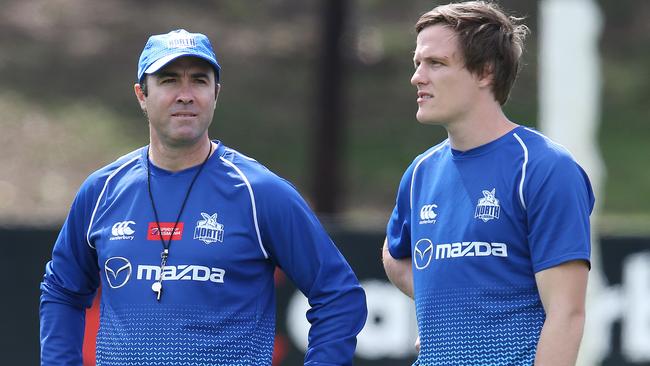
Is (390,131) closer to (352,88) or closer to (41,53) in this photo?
(352,88)

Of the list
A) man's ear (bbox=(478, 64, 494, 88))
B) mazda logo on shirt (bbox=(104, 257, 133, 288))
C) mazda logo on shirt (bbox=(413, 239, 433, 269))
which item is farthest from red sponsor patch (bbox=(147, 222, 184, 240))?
man's ear (bbox=(478, 64, 494, 88))

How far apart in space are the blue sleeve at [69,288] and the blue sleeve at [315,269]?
66 centimetres

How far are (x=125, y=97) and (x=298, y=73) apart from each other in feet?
7.69

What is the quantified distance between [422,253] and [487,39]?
718 millimetres

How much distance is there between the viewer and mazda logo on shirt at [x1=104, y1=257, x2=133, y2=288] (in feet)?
13.4

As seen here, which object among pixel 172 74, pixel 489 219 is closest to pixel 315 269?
pixel 489 219

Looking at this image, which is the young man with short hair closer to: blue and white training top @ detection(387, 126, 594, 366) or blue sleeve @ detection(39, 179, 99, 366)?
blue and white training top @ detection(387, 126, 594, 366)

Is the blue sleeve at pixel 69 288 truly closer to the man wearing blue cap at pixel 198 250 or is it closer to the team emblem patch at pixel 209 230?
the man wearing blue cap at pixel 198 250

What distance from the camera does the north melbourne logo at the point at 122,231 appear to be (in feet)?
13.5

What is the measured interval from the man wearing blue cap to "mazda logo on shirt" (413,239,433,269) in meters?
0.22

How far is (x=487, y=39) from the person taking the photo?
13.1 ft

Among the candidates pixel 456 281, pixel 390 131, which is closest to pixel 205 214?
pixel 456 281

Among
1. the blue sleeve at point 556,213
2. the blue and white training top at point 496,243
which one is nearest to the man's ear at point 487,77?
the blue and white training top at point 496,243

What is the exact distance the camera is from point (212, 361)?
4.02 metres
